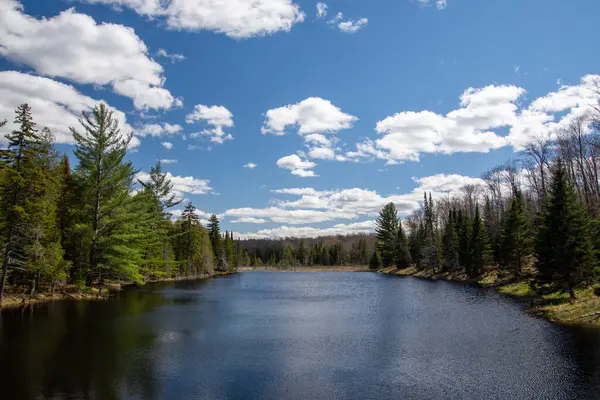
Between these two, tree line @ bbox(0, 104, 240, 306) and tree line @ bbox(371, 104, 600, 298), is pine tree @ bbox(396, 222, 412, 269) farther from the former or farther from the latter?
tree line @ bbox(0, 104, 240, 306)

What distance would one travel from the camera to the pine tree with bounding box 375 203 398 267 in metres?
127

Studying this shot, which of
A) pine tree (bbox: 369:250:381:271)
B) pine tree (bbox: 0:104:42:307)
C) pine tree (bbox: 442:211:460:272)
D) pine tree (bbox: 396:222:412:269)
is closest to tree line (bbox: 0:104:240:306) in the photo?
pine tree (bbox: 0:104:42:307)

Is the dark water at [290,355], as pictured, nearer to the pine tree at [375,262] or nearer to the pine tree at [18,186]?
the pine tree at [18,186]

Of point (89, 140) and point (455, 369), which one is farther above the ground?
point (89, 140)

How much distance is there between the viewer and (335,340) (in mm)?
23484

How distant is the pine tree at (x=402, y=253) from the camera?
370 feet

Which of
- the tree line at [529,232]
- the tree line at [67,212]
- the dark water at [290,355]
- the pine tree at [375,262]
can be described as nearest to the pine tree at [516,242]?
the tree line at [529,232]

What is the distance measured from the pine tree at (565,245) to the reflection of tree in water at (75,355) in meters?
30.5

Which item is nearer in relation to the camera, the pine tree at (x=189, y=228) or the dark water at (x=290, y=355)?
the dark water at (x=290, y=355)

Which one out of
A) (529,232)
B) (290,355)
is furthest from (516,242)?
(290,355)

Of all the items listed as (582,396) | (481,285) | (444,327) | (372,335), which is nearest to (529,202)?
(481,285)

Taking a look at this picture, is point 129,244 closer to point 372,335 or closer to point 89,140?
point 89,140

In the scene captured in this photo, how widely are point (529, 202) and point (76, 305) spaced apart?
78583 mm

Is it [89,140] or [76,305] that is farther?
[89,140]
